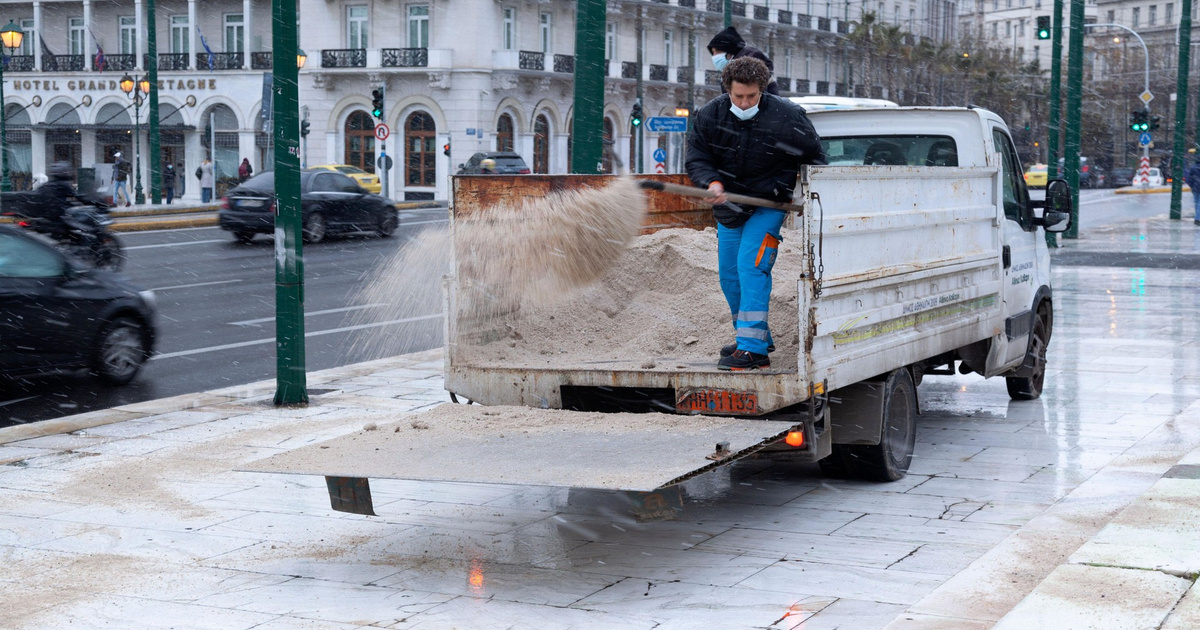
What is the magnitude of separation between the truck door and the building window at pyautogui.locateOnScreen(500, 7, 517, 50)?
46178 mm

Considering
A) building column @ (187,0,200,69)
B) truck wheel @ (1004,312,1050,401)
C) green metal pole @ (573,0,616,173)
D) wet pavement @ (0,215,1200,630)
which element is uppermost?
building column @ (187,0,200,69)

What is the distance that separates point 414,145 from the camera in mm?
54469

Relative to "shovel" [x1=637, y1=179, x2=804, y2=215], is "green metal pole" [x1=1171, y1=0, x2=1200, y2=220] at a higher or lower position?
higher

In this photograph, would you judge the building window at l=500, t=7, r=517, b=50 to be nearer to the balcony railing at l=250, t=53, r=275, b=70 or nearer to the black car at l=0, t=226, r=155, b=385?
the balcony railing at l=250, t=53, r=275, b=70

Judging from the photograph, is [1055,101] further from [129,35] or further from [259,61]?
[129,35]

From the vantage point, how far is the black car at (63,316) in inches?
413

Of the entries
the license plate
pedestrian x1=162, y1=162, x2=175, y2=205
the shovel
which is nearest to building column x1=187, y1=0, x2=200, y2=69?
pedestrian x1=162, y1=162, x2=175, y2=205

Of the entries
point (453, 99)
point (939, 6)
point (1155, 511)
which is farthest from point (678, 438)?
point (939, 6)

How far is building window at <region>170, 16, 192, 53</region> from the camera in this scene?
187ft

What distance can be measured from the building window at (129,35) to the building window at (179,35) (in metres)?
1.98

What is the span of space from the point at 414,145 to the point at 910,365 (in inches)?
1892

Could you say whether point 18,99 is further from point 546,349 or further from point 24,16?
point 546,349

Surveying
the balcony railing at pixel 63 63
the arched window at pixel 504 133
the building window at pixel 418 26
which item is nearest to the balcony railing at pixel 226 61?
the balcony railing at pixel 63 63

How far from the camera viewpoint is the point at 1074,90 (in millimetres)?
28797
